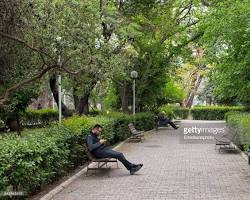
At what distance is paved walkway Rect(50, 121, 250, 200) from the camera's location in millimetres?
9227

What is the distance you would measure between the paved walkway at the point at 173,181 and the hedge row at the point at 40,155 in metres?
0.59

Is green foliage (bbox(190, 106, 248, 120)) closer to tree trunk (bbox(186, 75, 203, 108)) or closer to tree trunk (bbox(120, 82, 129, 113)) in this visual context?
tree trunk (bbox(186, 75, 203, 108))

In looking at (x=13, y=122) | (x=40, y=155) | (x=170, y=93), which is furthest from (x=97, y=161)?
(x=170, y=93)

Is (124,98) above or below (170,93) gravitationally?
below

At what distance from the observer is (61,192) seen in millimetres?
9641

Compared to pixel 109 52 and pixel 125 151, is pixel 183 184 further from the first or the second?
pixel 125 151

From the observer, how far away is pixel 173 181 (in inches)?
423

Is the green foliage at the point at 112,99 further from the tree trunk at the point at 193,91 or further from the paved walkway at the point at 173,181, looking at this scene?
the tree trunk at the point at 193,91

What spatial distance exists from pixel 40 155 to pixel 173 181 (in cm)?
351

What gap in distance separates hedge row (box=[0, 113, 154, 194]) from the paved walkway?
0.59m

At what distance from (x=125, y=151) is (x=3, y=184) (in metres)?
10.8

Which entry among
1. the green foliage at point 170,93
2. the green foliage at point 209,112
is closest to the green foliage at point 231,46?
the green foliage at point 170,93

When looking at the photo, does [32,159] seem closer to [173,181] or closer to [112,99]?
[173,181]

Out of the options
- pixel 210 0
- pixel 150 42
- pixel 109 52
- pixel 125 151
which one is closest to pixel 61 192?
pixel 109 52
